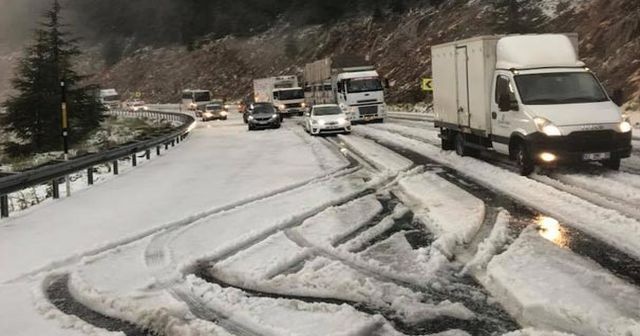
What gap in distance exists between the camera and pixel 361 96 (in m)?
32.7

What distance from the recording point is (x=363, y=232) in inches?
314

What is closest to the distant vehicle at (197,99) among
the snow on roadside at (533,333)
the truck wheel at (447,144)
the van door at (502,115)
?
the truck wheel at (447,144)

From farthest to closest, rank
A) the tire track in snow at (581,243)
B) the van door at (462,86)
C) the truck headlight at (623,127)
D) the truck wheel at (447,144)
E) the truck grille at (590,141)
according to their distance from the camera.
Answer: the truck wheel at (447,144)
the van door at (462,86)
the truck headlight at (623,127)
the truck grille at (590,141)
the tire track in snow at (581,243)

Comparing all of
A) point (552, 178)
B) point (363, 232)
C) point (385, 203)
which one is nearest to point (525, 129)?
point (552, 178)

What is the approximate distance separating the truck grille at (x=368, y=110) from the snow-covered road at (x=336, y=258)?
19738mm

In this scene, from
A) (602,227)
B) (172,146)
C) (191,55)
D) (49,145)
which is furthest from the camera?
(191,55)

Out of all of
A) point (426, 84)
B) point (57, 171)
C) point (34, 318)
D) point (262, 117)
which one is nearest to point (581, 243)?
point (34, 318)

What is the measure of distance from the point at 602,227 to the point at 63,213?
8.37m

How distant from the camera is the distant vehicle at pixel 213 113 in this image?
50.8 m

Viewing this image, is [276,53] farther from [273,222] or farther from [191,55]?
[273,222]

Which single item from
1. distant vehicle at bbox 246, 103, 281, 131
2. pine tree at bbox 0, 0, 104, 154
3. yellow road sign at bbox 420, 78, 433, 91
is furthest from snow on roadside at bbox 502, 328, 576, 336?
pine tree at bbox 0, 0, 104, 154

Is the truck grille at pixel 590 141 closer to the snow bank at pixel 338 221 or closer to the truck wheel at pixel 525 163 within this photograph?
the truck wheel at pixel 525 163

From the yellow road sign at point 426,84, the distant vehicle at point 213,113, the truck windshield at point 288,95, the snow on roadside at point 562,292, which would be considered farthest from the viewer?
the distant vehicle at point 213,113

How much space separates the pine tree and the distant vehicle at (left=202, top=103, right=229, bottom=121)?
11.0 m
